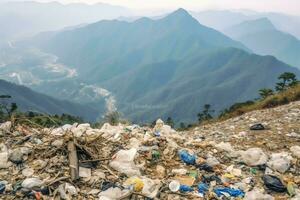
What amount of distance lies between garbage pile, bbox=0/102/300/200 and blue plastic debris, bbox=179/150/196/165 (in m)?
0.02

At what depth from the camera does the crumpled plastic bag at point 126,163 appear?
21.0 feet

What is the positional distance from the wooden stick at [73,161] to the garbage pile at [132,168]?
1 centimetres

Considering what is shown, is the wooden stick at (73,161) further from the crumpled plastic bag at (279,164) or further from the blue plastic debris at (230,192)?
the crumpled plastic bag at (279,164)

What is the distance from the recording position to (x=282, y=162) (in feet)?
24.9

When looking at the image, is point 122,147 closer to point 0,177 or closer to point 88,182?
point 88,182

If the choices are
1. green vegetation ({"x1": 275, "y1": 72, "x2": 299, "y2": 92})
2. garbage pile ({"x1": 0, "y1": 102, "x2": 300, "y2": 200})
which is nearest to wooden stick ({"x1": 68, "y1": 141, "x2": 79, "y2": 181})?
garbage pile ({"x1": 0, "y1": 102, "x2": 300, "y2": 200})

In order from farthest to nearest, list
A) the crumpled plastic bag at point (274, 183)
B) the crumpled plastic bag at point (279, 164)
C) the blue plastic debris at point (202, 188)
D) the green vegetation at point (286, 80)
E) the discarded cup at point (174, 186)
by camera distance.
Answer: the green vegetation at point (286, 80) < the crumpled plastic bag at point (279, 164) < the crumpled plastic bag at point (274, 183) < the blue plastic debris at point (202, 188) < the discarded cup at point (174, 186)

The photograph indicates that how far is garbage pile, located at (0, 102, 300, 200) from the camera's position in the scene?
5855 mm

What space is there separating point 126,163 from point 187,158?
1.21 metres

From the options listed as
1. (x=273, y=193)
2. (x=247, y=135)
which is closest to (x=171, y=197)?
(x=273, y=193)

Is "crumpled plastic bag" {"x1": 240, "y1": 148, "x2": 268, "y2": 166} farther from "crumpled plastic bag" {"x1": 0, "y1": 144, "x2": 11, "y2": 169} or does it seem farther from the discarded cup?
"crumpled plastic bag" {"x1": 0, "y1": 144, "x2": 11, "y2": 169}

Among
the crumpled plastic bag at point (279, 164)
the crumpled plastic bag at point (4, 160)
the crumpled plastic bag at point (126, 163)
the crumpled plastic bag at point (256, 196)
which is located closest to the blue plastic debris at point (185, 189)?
A: the crumpled plastic bag at point (126, 163)

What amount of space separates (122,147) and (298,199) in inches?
120

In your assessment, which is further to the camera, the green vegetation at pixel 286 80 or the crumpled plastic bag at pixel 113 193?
the green vegetation at pixel 286 80
